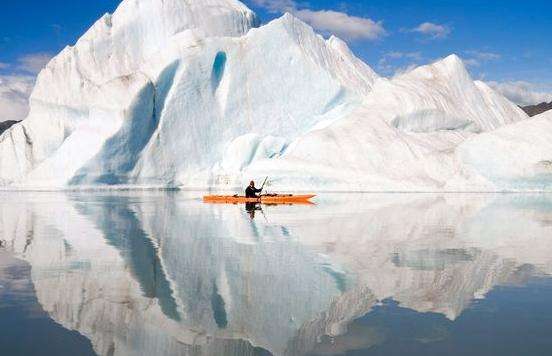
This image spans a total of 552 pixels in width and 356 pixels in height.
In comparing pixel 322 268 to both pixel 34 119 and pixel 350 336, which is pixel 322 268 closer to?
pixel 350 336

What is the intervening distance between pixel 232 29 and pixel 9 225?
1163 inches

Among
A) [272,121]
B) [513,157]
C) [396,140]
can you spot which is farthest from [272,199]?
[272,121]

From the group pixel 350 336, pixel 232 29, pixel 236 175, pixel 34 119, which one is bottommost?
pixel 350 336

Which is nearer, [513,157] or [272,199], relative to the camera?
[272,199]

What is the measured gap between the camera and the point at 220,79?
114 ft

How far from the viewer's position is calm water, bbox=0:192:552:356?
14.1ft

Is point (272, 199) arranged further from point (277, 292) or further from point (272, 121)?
point (272, 121)

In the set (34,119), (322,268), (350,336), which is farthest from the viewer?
(34,119)

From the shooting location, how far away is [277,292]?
5.81 metres

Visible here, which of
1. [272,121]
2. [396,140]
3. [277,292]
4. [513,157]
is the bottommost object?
[277,292]

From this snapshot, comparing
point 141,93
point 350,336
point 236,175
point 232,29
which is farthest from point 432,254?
point 232,29

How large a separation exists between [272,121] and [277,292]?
29.0m

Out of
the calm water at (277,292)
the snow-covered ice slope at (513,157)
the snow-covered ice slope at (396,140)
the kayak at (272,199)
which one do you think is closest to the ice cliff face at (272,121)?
the snow-covered ice slope at (396,140)

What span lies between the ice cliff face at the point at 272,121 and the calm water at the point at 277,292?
57.9 feet
